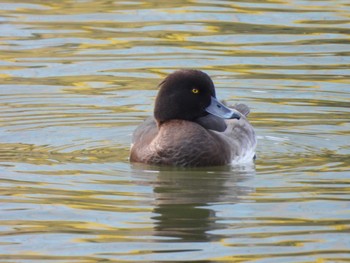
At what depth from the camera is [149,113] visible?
16.5 metres

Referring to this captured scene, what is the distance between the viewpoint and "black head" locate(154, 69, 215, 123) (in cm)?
1386

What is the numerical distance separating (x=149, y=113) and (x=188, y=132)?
2.70 m

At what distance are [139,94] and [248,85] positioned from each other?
54.4 inches

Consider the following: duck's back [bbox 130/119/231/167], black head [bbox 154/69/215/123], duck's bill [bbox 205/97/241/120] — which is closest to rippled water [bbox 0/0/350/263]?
duck's back [bbox 130/119/231/167]

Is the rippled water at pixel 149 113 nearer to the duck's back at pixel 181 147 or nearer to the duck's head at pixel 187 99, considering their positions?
the duck's back at pixel 181 147

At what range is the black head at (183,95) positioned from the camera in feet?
45.5

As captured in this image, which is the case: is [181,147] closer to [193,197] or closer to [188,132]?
[188,132]

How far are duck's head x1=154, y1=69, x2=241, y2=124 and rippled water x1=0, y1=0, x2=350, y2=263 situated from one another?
→ 617 millimetres

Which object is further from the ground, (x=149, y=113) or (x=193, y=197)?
(x=193, y=197)

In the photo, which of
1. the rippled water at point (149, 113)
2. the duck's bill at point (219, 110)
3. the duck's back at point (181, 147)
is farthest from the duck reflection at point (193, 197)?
the duck's bill at point (219, 110)

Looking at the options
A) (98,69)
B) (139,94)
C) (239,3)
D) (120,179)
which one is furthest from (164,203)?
(239,3)

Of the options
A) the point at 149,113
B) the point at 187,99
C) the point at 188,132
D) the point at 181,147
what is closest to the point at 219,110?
the point at 187,99

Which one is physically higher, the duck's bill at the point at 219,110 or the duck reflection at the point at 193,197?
the duck's bill at the point at 219,110

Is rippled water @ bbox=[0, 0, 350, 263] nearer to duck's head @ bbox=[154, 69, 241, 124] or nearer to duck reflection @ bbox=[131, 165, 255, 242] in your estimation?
duck reflection @ bbox=[131, 165, 255, 242]
